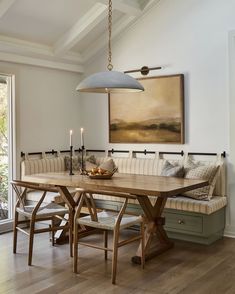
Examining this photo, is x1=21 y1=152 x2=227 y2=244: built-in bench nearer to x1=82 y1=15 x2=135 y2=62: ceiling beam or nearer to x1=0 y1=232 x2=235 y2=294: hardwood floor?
x1=0 y1=232 x2=235 y2=294: hardwood floor

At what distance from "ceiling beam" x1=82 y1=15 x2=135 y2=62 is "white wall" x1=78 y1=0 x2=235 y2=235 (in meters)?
0.12

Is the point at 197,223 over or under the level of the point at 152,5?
under

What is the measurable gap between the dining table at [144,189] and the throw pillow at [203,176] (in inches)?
18.8

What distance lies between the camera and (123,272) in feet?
12.1

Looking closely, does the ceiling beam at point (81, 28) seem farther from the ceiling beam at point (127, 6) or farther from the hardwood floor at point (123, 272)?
Answer: the hardwood floor at point (123, 272)

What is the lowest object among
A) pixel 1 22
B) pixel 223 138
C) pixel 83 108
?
pixel 223 138

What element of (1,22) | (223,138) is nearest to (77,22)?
(1,22)

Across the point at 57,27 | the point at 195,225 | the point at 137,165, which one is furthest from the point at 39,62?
the point at 195,225

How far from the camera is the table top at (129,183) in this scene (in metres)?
3.61

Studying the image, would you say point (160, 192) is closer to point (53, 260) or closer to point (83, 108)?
point (53, 260)

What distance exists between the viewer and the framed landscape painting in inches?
213

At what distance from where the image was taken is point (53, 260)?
4.01 m

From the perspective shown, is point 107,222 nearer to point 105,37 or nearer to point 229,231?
point 229,231

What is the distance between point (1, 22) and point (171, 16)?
89.0 inches
